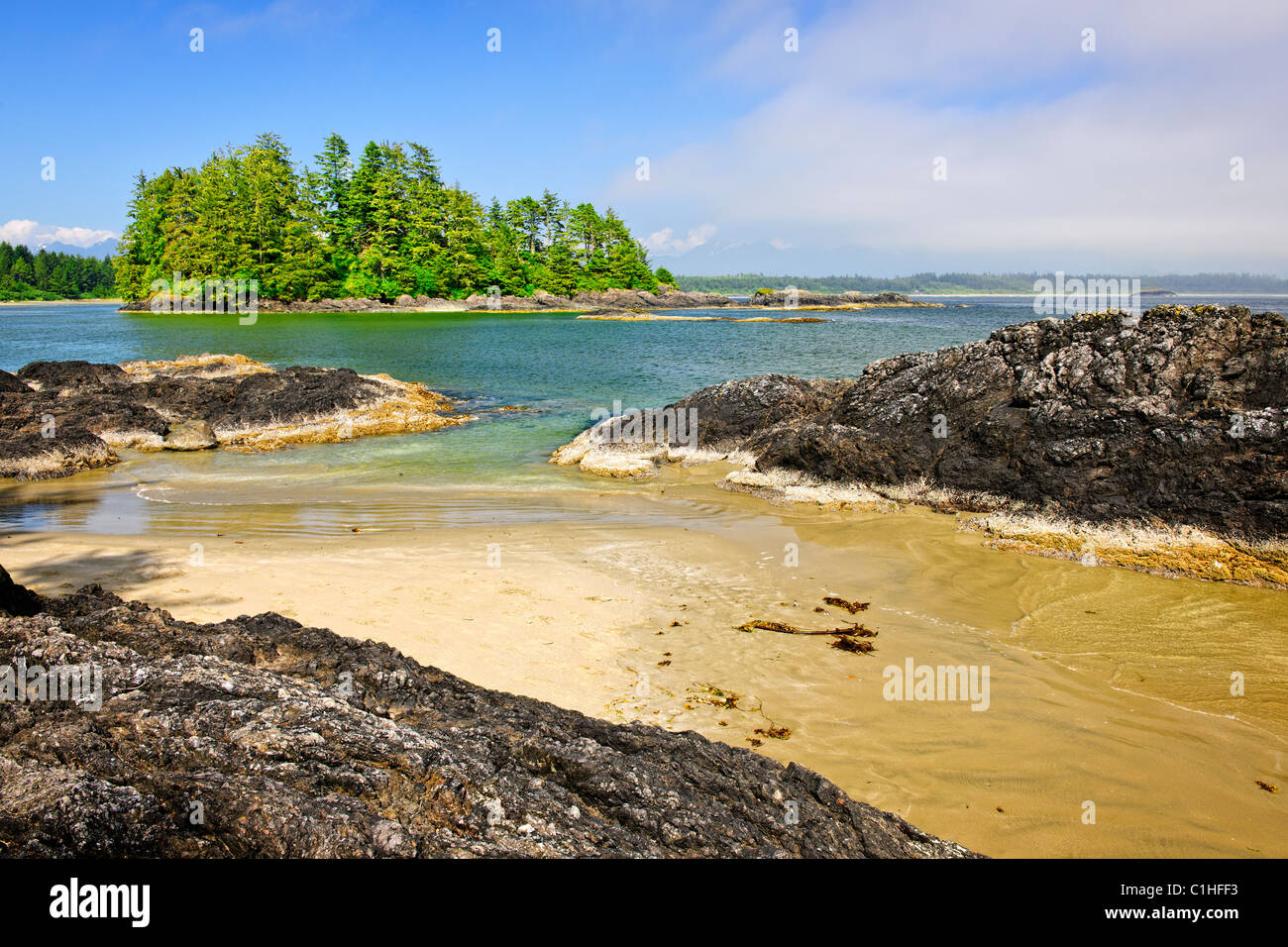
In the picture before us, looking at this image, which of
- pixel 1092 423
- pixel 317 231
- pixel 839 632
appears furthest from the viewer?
pixel 317 231

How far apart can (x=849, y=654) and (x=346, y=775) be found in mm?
4227

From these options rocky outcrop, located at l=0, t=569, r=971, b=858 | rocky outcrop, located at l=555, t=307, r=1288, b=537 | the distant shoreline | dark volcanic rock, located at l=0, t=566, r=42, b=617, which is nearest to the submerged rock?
rocky outcrop, located at l=555, t=307, r=1288, b=537

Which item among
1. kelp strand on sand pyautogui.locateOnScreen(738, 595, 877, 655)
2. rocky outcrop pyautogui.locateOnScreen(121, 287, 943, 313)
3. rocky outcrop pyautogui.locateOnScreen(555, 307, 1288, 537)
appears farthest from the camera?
rocky outcrop pyautogui.locateOnScreen(121, 287, 943, 313)

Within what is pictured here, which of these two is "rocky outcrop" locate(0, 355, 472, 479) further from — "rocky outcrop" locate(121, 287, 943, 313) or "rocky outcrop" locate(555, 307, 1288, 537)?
"rocky outcrop" locate(121, 287, 943, 313)

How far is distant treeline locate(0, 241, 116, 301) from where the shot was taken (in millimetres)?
103812

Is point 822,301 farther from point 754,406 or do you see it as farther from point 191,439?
point 191,439

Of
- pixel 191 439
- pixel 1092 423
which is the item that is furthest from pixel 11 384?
pixel 1092 423

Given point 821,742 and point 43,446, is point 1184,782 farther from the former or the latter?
point 43,446

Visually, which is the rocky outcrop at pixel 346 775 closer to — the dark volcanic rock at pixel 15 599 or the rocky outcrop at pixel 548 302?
the dark volcanic rock at pixel 15 599

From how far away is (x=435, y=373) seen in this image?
30.3 m

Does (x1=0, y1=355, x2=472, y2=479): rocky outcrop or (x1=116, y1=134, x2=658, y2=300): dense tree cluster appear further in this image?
(x1=116, y1=134, x2=658, y2=300): dense tree cluster

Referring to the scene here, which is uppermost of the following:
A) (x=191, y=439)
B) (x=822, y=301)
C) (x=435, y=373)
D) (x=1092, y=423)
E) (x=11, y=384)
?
(x=822, y=301)

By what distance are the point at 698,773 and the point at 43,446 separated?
15263 mm

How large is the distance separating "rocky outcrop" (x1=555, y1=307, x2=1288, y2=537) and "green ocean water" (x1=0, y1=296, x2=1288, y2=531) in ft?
15.2
